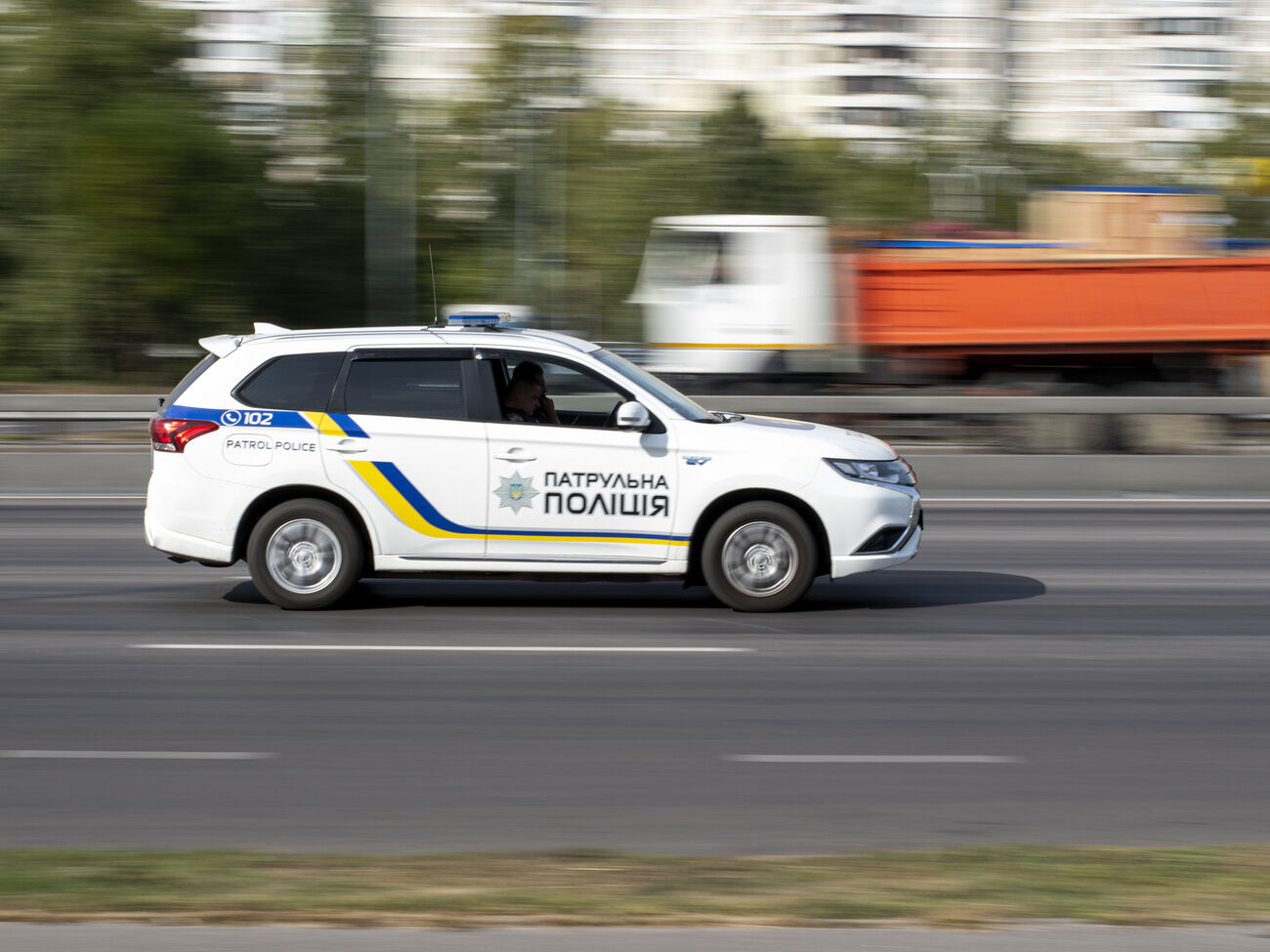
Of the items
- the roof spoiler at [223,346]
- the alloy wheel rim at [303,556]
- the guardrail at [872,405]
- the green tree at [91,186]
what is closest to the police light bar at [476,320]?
the roof spoiler at [223,346]

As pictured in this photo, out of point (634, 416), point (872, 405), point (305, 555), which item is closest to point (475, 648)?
point (305, 555)

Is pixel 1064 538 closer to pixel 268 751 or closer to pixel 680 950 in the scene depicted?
pixel 268 751

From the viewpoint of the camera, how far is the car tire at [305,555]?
377 inches

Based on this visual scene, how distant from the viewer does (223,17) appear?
9300cm

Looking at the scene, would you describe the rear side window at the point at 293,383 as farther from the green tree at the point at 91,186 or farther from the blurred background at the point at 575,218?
the green tree at the point at 91,186

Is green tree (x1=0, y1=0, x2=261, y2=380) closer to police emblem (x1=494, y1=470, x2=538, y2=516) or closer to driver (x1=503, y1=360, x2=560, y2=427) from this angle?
driver (x1=503, y1=360, x2=560, y2=427)

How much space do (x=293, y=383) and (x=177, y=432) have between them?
0.73 m

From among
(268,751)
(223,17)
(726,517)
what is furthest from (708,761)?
(223,17)

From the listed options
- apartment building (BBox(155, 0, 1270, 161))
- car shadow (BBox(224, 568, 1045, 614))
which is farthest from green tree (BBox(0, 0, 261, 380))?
apartment building (BBox(155, 0, 1270, 161))

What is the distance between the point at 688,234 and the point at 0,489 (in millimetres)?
9847

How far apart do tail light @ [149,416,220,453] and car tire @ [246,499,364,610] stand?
63 centimetres

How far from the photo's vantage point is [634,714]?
7301 millimetres

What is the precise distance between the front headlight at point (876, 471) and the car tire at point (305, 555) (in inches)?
112

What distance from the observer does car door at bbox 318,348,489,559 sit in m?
9.50
